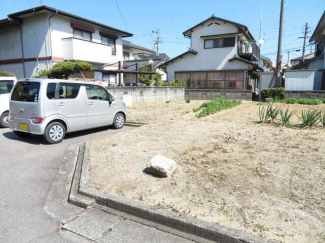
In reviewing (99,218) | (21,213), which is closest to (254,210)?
(99,218)

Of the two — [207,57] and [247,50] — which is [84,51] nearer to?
[207,57]

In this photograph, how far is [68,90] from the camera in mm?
6168

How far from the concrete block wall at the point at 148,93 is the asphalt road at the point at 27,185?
670cm

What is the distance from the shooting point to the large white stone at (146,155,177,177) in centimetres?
356

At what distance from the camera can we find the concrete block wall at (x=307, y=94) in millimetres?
14347

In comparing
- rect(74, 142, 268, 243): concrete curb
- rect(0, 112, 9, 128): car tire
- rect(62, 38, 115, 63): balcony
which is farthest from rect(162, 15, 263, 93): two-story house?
rect(74, 142, 268, 243): concrete curb

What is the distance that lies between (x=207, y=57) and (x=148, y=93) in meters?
9.50

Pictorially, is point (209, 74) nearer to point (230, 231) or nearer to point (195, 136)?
point (195, 136)

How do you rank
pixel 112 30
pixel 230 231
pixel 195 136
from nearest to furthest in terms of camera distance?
1. pixel 230 231
2. pixel 195 136
3. pixel 112 30

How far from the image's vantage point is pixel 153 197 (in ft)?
9.95

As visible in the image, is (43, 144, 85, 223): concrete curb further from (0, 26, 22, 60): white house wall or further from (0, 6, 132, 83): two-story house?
(0, 26, 22, 60): white house wall

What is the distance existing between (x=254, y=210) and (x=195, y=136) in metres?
3.33

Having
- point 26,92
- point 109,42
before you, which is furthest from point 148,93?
point 26,92

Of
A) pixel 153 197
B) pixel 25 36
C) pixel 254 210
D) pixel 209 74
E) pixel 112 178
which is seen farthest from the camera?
pixel 209 74
